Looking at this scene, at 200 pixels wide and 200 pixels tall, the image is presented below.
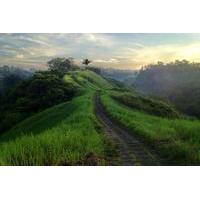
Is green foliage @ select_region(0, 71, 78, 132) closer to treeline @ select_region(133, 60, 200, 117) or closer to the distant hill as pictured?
the distant hill

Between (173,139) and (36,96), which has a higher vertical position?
(173,139)

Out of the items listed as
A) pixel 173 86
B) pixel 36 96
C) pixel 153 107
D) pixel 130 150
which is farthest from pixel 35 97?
pixel 130 150

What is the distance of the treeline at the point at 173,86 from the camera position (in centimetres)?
3562

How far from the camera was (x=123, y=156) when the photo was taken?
42.7ft

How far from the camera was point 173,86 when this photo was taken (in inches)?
2395

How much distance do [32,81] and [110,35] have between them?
3589cm

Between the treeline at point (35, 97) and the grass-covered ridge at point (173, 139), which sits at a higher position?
the grass-covered ridge at point (173, 139)

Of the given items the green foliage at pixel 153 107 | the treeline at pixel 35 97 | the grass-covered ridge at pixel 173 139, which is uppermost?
the grass-covered ridge at pixel 173 139

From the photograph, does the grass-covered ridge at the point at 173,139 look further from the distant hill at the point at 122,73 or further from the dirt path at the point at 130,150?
the distant hill at the point at 122,73

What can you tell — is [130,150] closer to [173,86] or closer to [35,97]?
[35,97]

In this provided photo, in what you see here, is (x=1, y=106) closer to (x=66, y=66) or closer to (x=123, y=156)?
(x=66, y=66)

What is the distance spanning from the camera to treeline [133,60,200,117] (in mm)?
35619

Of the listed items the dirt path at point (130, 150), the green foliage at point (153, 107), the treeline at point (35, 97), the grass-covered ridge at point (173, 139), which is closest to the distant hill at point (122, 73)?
the green foliage at point (153, 107)

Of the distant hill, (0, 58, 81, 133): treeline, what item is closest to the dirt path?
the distant hill
